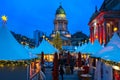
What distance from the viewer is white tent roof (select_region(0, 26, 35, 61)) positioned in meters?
15.1

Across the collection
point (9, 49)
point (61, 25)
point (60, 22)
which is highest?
point (60, 22)

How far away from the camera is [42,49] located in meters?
40.7

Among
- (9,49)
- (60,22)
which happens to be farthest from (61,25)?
(9,49)

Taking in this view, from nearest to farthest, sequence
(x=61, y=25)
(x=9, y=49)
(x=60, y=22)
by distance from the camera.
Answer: (x=9, y=49)
(x=60, y=22)
(x=61, y=25)

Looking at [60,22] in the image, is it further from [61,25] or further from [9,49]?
[9,49]

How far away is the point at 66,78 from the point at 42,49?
13980 millimetres

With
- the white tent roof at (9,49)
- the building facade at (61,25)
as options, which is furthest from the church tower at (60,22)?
the white tent roof at (9,49)

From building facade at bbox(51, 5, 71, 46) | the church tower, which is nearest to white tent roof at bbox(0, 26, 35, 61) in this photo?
building facade at bbox(51, 5, 71, 46)

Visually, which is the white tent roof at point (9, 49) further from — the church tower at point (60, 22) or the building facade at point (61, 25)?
the church tower at point (60, 22)

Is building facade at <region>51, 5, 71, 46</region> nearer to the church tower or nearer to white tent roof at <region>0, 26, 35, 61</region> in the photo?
the church tower

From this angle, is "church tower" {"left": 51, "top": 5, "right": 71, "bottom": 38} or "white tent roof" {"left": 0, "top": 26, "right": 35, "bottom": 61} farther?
"church tower" {"left": 51, "top": 5, "right": 71, "bottom": 38}

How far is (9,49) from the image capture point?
609 inches

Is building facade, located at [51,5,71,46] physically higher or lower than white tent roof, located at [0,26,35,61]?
higher

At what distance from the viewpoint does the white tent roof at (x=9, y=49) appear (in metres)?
15.1
